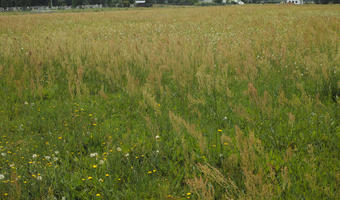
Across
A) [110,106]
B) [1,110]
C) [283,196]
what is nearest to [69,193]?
[283,196]

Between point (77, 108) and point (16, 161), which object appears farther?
point (77, 108)

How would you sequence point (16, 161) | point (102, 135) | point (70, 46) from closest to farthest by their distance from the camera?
point (16, 161)
point (102, 135)
point (70, 46)

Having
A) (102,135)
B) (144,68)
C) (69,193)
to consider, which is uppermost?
(144,68)

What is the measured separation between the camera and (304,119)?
3.71 metres

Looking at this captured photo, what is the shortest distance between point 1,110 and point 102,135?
2.22 m

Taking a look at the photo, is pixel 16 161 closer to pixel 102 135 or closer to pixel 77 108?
pixel 102 135

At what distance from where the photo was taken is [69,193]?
2.69 m

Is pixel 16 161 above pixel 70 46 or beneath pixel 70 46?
beneath

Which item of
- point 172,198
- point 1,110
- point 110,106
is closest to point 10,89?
point 1,110

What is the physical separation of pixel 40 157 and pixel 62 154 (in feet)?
0.85

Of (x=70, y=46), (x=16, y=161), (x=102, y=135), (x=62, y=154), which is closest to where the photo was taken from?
(x=16, y=161)

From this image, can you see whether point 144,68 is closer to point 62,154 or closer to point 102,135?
point 102,135

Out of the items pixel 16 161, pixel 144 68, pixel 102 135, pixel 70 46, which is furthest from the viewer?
pixel 70 46

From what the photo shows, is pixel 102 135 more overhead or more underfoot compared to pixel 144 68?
more underfoot
